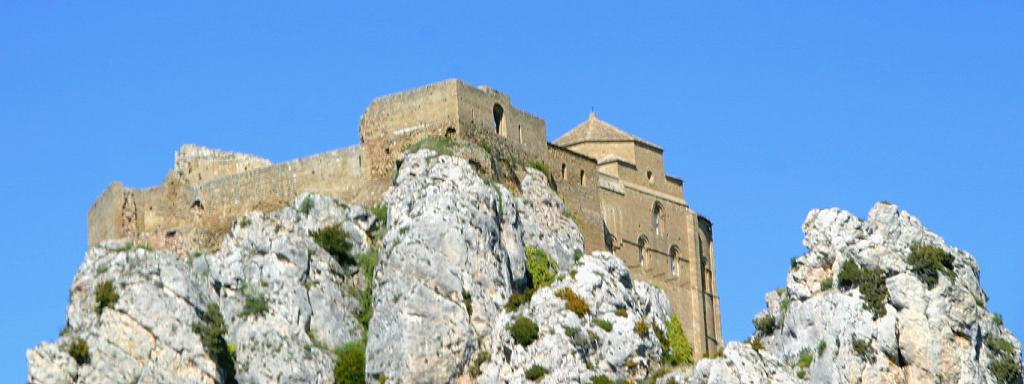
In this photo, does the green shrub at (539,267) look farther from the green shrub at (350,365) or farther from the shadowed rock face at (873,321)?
the shadowed rock face at (873,321)

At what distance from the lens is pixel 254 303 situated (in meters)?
99.3

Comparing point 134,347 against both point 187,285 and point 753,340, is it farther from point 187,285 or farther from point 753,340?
point 753,340

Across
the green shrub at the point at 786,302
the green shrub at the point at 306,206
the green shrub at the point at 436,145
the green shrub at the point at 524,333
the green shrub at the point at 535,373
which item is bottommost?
the green shrub at the point at 535,373

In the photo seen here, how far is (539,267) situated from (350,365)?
839 centimetres

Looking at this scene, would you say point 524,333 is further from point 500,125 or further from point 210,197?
point 210,197

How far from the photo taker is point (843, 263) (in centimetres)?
8975

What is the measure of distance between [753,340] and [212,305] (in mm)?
19673

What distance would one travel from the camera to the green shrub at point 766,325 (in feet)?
299

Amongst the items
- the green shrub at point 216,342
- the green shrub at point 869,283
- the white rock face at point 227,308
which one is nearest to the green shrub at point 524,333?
the white rock face at point 227,308

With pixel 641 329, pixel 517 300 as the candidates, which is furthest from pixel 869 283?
pixel 517 300

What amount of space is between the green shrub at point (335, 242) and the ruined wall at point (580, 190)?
926 cm

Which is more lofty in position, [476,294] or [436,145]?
[436,145]

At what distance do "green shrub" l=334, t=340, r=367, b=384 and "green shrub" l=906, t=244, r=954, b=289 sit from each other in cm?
1979

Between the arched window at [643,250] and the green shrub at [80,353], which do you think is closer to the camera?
the green shrub at [80,353]
